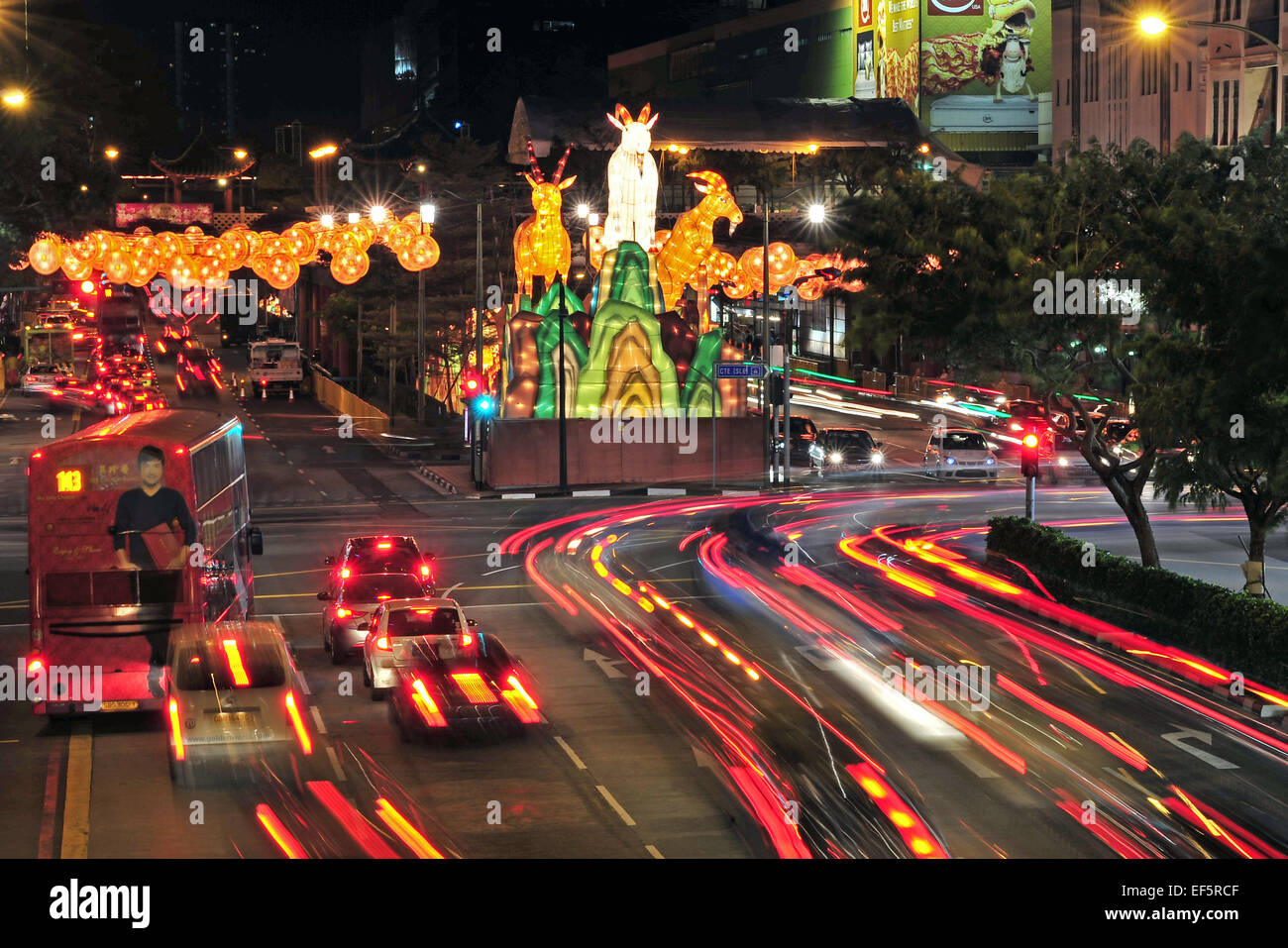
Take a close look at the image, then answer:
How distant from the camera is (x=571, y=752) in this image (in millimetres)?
19688

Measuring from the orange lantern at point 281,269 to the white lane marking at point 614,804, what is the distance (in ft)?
92.6

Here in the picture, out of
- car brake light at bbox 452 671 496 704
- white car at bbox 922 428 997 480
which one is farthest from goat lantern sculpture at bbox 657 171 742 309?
car brake light at bbox 452 671 496 704

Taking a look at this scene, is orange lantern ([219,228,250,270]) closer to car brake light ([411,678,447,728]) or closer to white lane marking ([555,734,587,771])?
car brake light ([411,678,447,728])

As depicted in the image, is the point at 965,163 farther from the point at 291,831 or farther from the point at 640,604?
the point at 291,831

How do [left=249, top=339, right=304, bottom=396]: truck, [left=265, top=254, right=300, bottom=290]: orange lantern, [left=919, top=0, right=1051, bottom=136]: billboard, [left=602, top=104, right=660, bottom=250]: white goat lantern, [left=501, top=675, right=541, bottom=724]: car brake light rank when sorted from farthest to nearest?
[left=919, top=0, right=1051, bottom=136]: billboard → [left=249, top=339, right=304, bottom=396]: truck → [left=602, top=104, right=660, bottom=250]: white goat lantern → [left=265, top=254, right=300, bottom=290]: orange lantern → [left=501, top=675, right=541, bottom=724]: car brake light

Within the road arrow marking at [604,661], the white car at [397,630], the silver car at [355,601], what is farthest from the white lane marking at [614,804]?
the silver car at [355,601]

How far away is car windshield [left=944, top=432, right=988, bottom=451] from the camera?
185 feet

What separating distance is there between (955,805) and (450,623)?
27.1ft

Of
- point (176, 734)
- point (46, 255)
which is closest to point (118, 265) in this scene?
point (46, 255)

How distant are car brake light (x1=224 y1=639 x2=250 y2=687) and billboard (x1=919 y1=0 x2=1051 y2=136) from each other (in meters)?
104

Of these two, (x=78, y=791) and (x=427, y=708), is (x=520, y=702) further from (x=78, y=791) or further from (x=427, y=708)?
(x=78, y=791)

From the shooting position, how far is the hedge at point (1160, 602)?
915 inches
